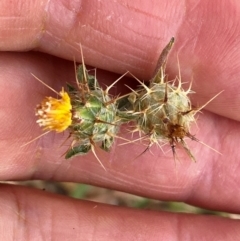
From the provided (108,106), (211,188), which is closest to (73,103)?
(108,106)

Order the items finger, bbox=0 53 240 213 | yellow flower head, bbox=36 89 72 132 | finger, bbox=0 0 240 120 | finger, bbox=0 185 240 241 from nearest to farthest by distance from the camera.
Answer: yellow flower head, bbox=36 89 72 132 → finger, bbox=0 0 240 120 → finger, bbox=0 53 240 213 → finger, bbox=0 185 240 241

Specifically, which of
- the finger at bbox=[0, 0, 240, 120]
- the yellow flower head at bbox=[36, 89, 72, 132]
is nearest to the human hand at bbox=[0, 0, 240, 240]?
the finger at bbox=[0, 0, 240, 120]

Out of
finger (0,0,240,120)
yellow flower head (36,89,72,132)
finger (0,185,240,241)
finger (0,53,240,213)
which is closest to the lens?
yellow flower head (36,89,72,132)

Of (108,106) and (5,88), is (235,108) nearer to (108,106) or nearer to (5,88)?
(108,106)

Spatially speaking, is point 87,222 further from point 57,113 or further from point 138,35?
point 138,35

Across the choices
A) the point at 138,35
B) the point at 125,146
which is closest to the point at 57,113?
the point at 138,35

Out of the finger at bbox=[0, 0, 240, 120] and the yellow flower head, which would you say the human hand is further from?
the yellow flower head

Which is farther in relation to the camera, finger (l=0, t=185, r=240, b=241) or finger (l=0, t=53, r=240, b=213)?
finger (l=0, t=185, r=240, b=241)

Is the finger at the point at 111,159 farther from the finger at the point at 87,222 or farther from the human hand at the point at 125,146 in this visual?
the finger at the point at 87,222
